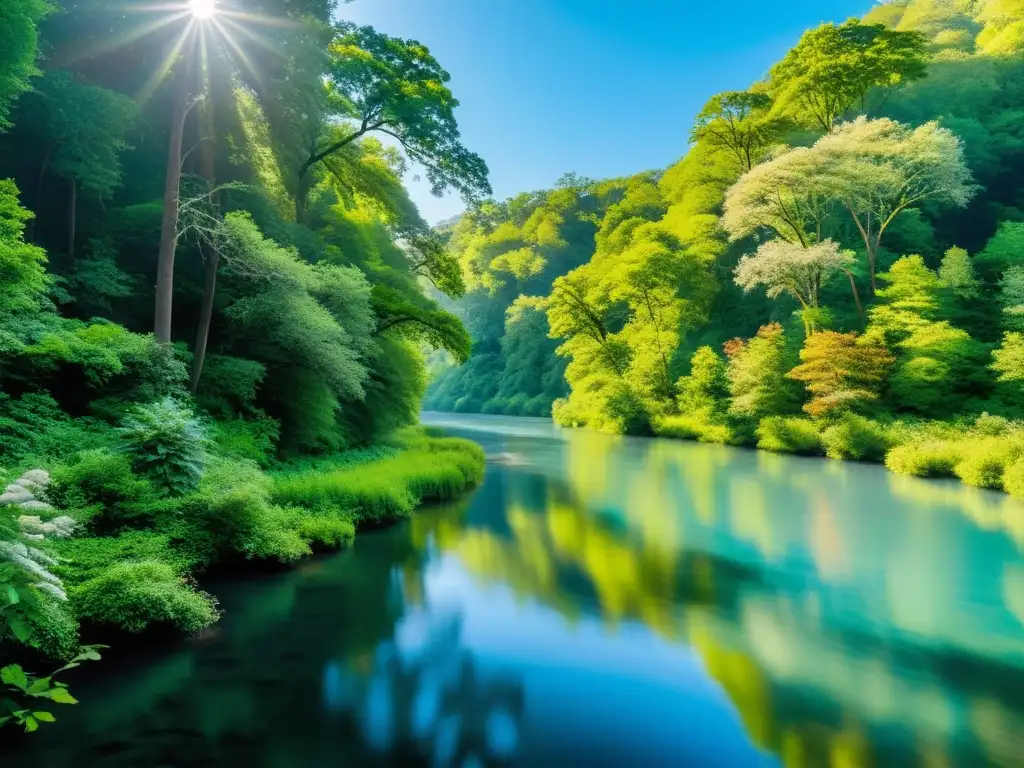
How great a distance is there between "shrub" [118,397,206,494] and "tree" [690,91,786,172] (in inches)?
1496

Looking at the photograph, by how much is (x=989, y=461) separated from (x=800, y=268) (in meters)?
14.0

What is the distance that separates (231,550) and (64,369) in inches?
200

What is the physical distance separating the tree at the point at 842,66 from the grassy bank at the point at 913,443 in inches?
690

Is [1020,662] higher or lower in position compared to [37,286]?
lower

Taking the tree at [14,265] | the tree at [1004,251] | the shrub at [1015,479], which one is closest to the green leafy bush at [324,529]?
the tree at [14,265]

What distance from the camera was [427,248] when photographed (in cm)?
2419

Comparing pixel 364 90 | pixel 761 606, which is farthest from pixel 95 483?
pixel 364 90

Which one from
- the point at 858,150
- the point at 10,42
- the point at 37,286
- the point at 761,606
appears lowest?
the point at 761,606

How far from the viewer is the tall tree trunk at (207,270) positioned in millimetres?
13891

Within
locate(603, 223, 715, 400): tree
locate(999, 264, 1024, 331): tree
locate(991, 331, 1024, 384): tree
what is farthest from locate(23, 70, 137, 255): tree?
locate(603, 223, 715, 400): tree

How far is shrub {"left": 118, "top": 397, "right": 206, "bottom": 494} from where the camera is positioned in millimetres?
9445

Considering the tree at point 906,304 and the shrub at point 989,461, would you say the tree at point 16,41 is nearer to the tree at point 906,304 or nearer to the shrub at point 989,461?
the shrub at point 989,461

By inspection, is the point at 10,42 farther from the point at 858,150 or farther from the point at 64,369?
the point at 858,150

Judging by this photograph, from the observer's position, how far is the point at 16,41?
32.5 ft
